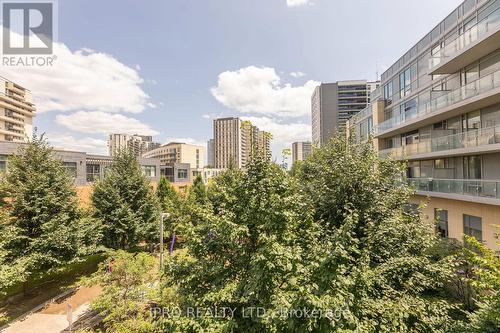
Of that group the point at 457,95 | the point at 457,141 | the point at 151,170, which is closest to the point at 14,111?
the point at 151,170

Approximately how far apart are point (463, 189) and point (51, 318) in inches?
934

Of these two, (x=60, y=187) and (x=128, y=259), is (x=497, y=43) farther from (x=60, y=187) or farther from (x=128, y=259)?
(x=60, y=187)

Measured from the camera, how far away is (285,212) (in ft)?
19.5

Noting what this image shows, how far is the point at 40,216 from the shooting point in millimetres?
13273

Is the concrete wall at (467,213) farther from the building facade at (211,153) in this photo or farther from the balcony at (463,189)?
the building facade at (211,153)

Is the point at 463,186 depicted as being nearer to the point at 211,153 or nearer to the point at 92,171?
the point at 92,171

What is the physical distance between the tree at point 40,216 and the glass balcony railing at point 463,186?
18.4 meters

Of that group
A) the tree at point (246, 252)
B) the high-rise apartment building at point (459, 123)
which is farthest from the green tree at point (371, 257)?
the high-rise apartment building at point (459, 123)

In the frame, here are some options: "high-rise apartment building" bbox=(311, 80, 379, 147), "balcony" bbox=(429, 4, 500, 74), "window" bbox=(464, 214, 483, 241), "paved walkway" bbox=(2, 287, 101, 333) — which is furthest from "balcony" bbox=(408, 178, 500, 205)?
"high-rise apartment building" bbox=(311, 80, 379, 147)

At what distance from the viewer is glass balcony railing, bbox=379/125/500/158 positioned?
13.2 metres

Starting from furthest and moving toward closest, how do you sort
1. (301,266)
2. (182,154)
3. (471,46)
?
1. (182,154)
2. (471,46)
3. (301,266)

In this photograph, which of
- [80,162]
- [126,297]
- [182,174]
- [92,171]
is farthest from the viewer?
[182,174]

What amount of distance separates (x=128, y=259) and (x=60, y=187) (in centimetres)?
842

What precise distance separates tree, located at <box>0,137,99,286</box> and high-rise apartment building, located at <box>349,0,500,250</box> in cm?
1661
